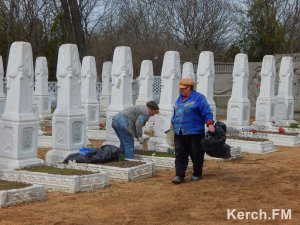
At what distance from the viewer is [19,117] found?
9805 millimetres

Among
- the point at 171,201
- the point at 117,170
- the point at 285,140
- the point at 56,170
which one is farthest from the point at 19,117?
the point at 285,140

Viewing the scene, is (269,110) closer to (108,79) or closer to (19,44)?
(108,79)

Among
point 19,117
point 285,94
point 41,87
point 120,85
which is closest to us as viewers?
point 19,117

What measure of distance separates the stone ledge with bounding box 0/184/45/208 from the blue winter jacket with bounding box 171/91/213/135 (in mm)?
2626

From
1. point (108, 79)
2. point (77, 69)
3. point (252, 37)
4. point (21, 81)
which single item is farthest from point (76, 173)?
point (252, 37)

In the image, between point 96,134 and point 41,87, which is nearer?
point 96,134

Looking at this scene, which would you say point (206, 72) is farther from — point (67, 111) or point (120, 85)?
point (67, 111)

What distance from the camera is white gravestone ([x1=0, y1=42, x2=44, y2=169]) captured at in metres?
9.81

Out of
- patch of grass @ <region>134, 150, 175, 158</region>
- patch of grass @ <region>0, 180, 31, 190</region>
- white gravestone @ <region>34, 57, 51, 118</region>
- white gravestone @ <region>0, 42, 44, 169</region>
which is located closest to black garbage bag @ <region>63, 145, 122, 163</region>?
white gravestone @ <region>0, 42, 44, 169</region>

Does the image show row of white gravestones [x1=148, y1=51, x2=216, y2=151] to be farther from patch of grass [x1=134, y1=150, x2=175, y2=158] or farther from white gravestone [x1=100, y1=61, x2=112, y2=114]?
white gravestone [x1=100, y1=61, x2=112, y2=114]

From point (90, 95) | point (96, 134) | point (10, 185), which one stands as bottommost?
point (10, 185)

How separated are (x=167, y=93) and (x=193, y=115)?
13.5 feet

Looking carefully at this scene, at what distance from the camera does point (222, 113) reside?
27.2 m

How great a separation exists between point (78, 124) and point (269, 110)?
8.55 metres
